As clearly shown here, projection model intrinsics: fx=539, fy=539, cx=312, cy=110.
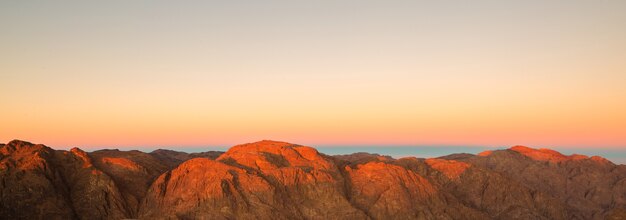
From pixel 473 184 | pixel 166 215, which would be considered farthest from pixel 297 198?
pixel 473 184

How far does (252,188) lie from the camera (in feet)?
278

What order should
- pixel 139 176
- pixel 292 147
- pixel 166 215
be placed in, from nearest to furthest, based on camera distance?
pixel 166 215 → pixel 139 176 → pixel 292 147

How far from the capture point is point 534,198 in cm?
10675

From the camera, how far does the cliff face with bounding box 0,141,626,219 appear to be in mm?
81438

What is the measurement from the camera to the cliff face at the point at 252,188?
81.4 metres

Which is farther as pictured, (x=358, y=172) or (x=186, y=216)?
(x=358, y=172)

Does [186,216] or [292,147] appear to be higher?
[292,147]

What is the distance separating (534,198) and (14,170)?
9326 centimetres

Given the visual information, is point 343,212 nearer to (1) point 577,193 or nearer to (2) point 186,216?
(2) point 186,216

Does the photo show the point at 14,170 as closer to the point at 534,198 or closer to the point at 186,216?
the point at 186,216

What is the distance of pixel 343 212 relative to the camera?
284ft

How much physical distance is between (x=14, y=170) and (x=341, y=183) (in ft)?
171

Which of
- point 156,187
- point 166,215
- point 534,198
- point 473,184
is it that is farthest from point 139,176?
point 534,198

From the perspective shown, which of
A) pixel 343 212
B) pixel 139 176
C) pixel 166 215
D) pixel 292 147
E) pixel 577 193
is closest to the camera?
pixel 166 215
